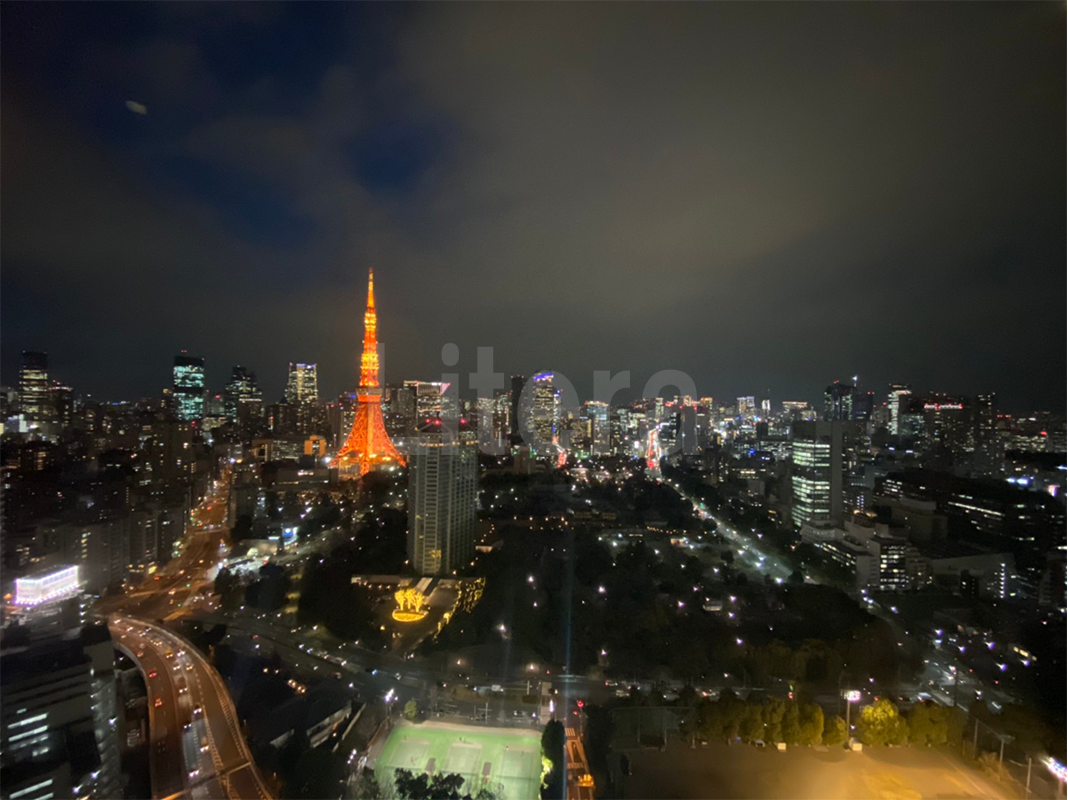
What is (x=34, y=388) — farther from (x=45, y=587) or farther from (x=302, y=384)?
(x=302, y=384)

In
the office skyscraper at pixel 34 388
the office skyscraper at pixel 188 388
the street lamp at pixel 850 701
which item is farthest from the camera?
the office skyscraper at pixel 188 388

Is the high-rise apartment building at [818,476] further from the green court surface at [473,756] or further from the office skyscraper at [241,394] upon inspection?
the office skyscraper at [241,394]

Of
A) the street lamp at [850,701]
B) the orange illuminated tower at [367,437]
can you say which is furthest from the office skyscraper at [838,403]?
the orange illuminated tower at [367,437]

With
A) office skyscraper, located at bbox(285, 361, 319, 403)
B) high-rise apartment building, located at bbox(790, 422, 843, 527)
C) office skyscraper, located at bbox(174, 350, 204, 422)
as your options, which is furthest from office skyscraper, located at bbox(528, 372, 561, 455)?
office skyscraper, located at bbox(174, 350, 204, 422)

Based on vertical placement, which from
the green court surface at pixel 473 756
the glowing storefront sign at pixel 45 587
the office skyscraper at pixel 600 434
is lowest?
the green court surface at pixel 473 756

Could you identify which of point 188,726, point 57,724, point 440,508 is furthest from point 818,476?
point 57,724

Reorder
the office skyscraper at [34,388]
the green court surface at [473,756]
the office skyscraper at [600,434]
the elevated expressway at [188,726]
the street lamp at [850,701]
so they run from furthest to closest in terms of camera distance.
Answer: the office skyscraper at [600,434] → the office skyscraper at [34,388] → the street lamp at [850,701] → the green court surface at [473,756] → the elevated expressway at [188,726]

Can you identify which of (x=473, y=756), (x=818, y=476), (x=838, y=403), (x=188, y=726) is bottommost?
(x=473, y=756)
